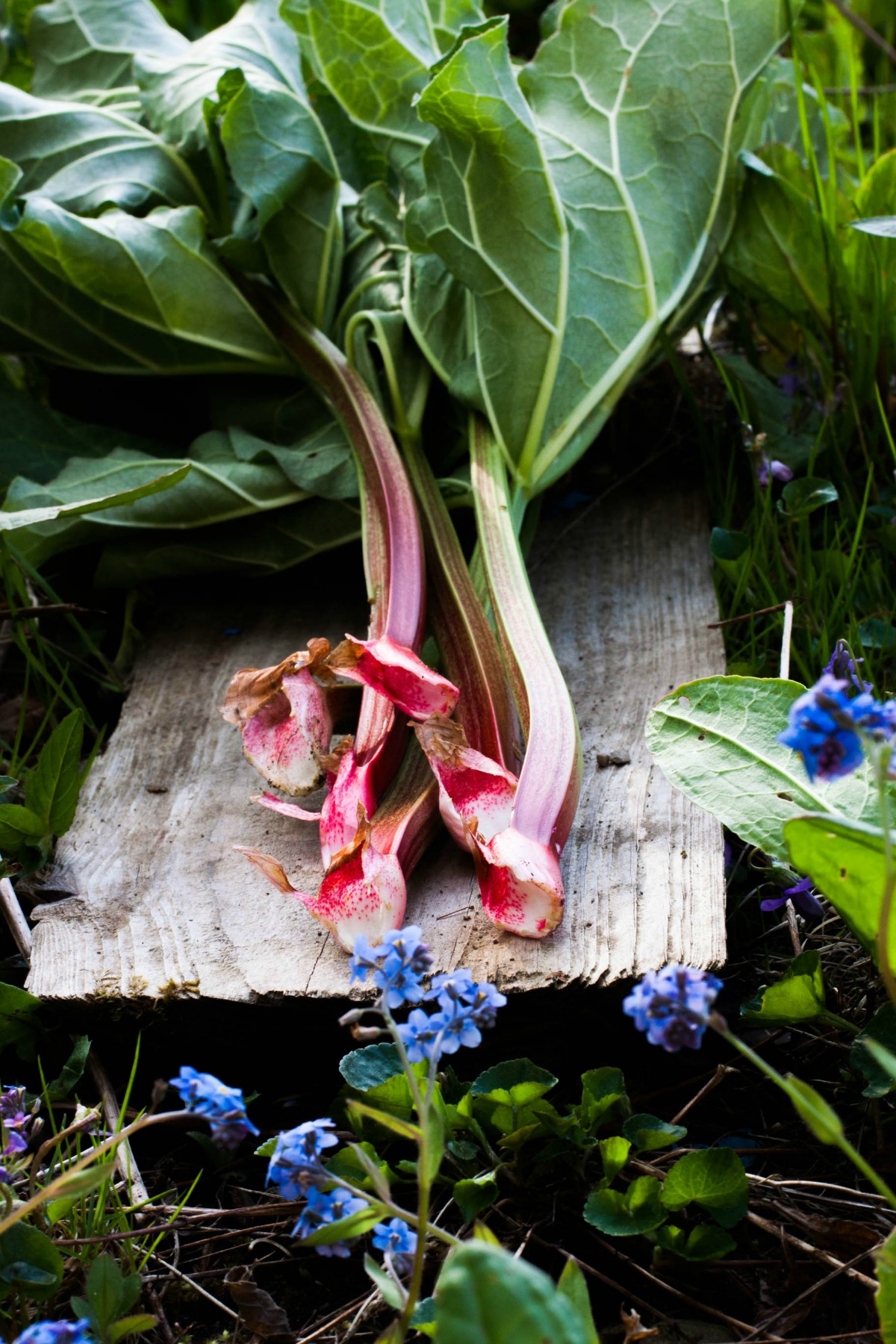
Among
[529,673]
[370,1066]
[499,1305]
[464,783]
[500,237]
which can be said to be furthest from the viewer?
[500,237]

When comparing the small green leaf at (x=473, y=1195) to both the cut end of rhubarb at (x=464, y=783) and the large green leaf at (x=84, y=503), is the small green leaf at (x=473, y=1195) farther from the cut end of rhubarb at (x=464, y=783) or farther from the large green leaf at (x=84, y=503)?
the large green leaf at (x=84, y=503)

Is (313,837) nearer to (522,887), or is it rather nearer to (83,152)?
(522,887)

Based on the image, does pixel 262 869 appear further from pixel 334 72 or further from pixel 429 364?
pixel 334 72

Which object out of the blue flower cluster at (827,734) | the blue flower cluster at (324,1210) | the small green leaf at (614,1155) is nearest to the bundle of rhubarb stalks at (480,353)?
the small green leaf at (614,1155)

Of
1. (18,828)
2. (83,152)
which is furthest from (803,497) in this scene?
(83,152)

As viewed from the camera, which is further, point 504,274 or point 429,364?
point 429,364

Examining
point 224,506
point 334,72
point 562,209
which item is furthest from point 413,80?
point 224,506

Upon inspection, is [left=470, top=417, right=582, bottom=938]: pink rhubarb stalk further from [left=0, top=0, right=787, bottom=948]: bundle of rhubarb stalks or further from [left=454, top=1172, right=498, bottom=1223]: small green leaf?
[left=454, top=1172, right=498, bottom=1223]: small green leaf

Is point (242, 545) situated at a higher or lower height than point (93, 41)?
lower
